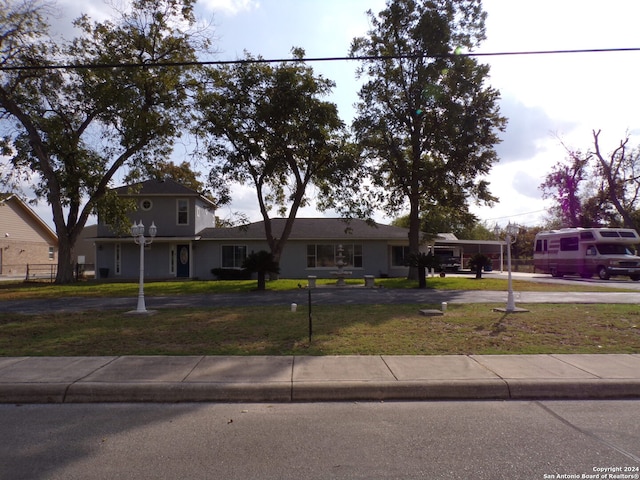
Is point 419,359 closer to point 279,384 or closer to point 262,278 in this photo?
point 279,384

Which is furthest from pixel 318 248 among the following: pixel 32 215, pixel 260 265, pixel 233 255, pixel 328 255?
pixel 32 215

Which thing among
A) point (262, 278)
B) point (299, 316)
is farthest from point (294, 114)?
point (299, 316)

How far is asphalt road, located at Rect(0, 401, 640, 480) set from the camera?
3908 millimetres

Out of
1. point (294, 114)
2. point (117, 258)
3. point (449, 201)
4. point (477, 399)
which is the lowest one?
point (477, 399)

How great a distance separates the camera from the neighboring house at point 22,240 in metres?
40.1

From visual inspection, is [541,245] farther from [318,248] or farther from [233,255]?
[233,255]

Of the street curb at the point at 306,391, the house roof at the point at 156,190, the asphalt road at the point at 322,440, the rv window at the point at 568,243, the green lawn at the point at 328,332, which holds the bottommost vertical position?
the asphalt road at the point at 322,440

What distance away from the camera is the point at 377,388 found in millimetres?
5973

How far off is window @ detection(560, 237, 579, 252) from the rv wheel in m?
2.01

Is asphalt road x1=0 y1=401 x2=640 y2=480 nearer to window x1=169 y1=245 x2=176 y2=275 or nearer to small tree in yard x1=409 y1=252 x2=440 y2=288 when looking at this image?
small tree in yard x1=409 y1=252 x2=440 y2=288

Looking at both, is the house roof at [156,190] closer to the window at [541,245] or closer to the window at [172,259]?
the window at [172,259]

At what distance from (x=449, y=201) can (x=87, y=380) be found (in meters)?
24.3

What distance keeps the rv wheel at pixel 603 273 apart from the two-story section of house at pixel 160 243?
83.5 ft

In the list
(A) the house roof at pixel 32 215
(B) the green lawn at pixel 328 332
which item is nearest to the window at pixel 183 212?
(B) the green lawn at pixel 328 332
